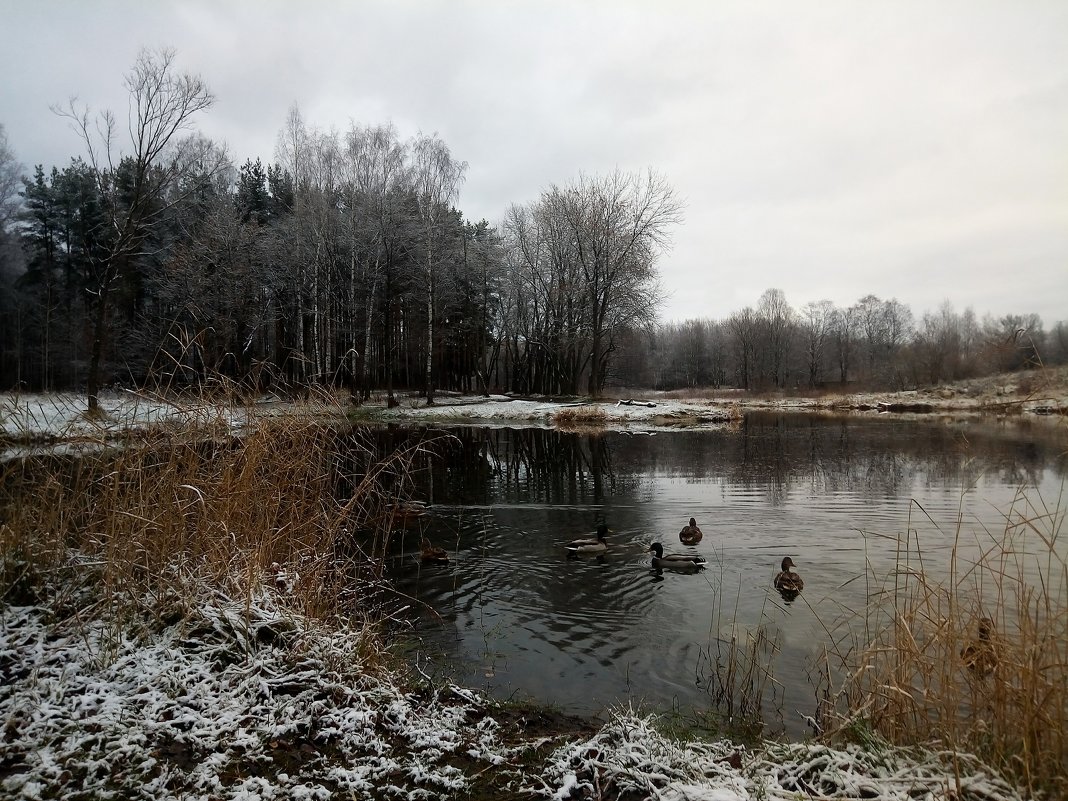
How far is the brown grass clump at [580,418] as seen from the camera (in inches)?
1230

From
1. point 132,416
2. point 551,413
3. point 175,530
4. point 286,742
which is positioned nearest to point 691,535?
point 175,530

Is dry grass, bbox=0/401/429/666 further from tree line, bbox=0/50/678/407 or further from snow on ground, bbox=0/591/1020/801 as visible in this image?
tree line, bbox=0/50/678/407

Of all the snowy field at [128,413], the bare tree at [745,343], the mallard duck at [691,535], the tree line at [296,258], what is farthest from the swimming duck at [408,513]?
the bare tree at [745,343]

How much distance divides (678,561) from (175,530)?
638 cm

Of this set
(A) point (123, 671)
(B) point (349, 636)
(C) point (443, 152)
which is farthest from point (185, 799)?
(C) point (443, 152)

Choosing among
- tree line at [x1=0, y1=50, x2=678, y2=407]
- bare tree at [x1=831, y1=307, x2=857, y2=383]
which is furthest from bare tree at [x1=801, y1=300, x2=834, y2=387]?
tree line at [x1=0, y1=50, x2=678, y2=407]

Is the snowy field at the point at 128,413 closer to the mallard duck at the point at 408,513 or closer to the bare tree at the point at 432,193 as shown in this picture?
the mallard duck at the point at 408,513

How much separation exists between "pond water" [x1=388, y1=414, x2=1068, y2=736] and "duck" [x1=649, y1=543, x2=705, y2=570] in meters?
0.20

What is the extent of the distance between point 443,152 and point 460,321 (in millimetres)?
16580

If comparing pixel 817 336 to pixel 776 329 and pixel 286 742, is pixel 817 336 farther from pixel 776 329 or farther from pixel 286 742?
pixel 286 742

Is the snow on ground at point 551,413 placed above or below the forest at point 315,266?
below

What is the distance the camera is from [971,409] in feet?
120

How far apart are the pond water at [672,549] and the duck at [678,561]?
20 cm

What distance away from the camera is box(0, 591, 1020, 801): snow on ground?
2.83 m
